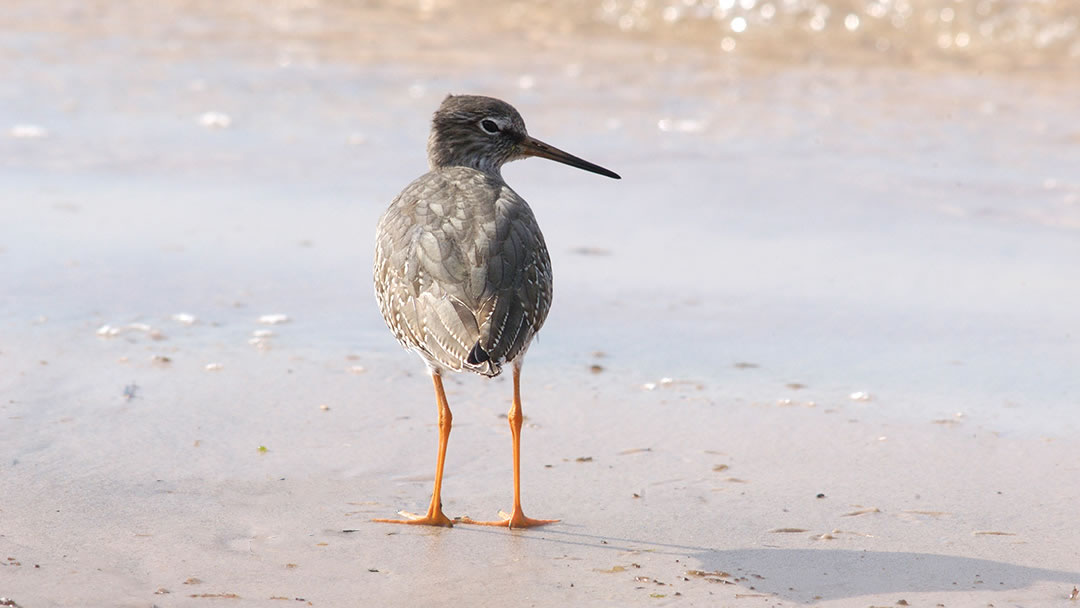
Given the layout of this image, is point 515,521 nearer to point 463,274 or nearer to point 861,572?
point 463,274

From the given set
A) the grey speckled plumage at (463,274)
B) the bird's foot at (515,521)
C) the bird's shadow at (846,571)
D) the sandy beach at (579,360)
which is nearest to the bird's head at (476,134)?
the grey speckled plumage at (463,274)

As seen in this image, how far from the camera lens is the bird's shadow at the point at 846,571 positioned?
13.8ft

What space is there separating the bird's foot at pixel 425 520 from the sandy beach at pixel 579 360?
0.05 meters

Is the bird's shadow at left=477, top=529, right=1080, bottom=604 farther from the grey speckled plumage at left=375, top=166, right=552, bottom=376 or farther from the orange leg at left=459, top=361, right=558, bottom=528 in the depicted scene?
the grey speckled plumage at left=375, top=166, right=552, bottom=376

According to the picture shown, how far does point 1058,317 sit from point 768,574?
3.30 metres

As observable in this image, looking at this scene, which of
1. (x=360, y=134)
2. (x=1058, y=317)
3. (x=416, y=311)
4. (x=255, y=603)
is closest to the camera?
(x=255, y=603)

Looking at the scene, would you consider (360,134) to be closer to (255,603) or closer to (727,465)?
(727,465)

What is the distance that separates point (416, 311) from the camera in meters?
4.93

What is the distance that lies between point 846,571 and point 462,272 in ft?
5.49

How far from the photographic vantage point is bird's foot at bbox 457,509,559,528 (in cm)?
473

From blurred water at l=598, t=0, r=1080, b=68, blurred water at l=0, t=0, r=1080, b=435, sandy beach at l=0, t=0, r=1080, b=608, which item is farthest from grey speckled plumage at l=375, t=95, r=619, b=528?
blurred water at l=598, t=0, r=1080, b=68

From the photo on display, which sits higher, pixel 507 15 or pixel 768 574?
pixel 507 15

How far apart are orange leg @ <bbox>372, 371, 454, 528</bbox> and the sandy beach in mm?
69

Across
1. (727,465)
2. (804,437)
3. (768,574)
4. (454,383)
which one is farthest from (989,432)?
(454,383)
